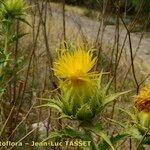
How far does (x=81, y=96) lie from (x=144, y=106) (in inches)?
9.6

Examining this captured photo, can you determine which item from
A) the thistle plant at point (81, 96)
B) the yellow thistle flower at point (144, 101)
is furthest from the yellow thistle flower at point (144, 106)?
the thistle plant at point (81, 96)

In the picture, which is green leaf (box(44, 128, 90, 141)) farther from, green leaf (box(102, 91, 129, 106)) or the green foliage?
the green foliage

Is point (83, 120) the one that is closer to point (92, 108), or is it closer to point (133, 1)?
point (92, 108)

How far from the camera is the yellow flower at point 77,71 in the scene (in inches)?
63.6

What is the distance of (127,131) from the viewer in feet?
5.45

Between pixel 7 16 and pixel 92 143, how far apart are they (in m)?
1.46

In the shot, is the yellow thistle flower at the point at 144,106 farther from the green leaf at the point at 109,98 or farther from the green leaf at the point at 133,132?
the green leaf at the point at 109,98

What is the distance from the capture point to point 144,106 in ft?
5.61

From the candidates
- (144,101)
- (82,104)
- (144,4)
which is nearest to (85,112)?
(82,104)

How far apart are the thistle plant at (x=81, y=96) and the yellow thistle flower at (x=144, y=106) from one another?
0.45ft

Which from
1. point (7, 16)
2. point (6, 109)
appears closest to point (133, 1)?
point (6, 109)

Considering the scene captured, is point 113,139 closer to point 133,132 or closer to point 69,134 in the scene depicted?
point 133,132

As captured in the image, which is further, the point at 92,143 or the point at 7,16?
the point at 7,16

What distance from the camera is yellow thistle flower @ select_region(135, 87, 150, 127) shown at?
1.68 meters
